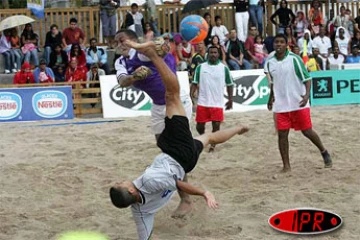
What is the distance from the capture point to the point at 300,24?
66.4 feet

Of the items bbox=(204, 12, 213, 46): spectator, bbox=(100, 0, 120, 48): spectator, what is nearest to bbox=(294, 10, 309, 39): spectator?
bbox=(204, 12, 213, 46): spectator

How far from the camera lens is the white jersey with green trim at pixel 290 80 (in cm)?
903

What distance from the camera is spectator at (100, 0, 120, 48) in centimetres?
1967

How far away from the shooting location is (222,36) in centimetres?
1902

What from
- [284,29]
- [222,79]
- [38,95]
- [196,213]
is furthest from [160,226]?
[284,29]

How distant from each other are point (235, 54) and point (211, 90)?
7102 mm

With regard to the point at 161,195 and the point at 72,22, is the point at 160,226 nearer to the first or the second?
the point at 161,195

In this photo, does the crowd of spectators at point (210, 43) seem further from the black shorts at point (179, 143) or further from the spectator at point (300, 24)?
the black shorts at point (179, 143)

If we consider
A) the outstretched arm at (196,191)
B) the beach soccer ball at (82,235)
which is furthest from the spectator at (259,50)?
the outstretched arm at (196,191)

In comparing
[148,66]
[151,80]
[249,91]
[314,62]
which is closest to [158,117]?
[151,80]

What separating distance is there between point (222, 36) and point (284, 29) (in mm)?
2112

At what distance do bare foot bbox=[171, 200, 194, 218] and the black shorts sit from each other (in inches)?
42.9

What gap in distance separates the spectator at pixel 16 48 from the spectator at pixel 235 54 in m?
5.23

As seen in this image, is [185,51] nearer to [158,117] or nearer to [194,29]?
[194,29]
